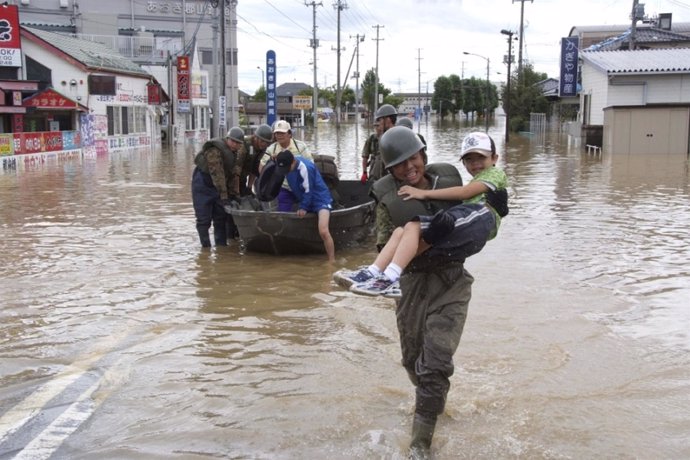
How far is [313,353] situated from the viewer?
6.10 meters

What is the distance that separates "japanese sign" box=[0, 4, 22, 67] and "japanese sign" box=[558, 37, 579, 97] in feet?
88.3

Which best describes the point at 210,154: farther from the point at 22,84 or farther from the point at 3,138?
the point at 22,84

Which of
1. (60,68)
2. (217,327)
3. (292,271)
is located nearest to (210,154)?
(292,271)

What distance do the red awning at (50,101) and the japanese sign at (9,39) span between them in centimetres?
172

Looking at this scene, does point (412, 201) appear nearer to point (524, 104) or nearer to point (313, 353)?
point (313, 353)

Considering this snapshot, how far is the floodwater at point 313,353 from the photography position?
4.43m

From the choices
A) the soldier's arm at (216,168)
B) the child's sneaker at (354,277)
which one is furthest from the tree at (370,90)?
the child's sneaker at (354,277)

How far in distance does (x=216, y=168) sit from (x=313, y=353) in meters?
4.56

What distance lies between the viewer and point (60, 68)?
123ft

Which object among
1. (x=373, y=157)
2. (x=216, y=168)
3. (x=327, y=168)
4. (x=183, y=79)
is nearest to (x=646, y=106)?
(x=373, y=157)

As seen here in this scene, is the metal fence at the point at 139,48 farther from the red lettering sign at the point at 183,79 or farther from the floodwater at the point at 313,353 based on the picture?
the floodwater at the point at 313,353

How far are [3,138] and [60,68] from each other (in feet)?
41.4

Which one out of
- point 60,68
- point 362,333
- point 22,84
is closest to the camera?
point 362,333

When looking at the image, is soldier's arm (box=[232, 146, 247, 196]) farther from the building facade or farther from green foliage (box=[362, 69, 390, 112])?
green foliage (box=[362, 69, 390, 112])
